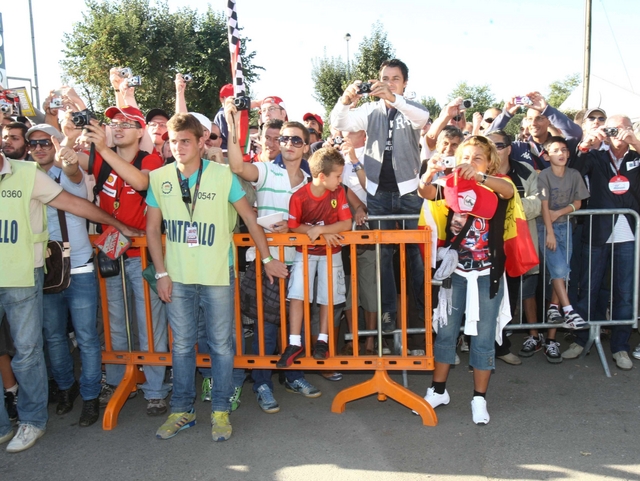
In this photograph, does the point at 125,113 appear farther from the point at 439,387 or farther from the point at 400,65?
the point at 439,387

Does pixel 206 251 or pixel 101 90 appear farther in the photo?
pixel 101 90

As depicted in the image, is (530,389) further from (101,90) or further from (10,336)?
(101,90)

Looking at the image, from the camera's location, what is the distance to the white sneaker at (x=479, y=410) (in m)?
4.42

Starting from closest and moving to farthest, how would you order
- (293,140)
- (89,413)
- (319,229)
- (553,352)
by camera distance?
(319,229) → (89,413) → (293,140) → (553,352)

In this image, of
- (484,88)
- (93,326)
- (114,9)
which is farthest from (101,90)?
(484,88)

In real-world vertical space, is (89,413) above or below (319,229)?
below

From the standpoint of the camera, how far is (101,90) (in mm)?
27156

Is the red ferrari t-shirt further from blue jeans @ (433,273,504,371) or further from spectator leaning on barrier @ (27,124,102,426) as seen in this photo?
spectator leaning on barrier @ (27,124,102,426)

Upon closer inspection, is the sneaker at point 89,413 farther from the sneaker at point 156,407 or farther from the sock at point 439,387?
the sock at point 439,387

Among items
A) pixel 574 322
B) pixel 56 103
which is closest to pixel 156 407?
pixel 56 103

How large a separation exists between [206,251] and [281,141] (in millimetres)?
1179

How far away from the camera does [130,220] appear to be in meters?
4.81

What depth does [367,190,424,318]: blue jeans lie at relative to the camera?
19.0 ft

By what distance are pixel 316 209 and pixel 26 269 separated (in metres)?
2.20
